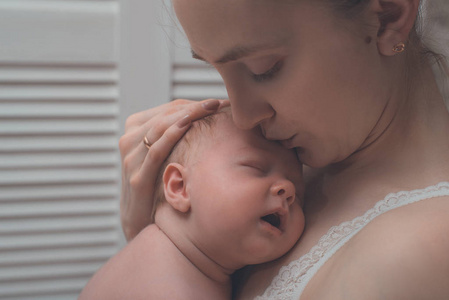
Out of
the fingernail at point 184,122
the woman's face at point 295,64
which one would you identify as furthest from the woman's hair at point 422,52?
the fingernail at point 184,122

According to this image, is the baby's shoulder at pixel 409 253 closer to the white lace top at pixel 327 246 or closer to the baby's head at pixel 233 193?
the white lace top at pixel 327 246

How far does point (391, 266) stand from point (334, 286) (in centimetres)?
9

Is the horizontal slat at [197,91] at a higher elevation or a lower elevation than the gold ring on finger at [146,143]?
lower

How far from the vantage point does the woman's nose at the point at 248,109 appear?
2.82 feet

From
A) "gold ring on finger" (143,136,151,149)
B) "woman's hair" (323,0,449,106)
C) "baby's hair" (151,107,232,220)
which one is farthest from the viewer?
"gold ring on finger" (143,136,151,149)

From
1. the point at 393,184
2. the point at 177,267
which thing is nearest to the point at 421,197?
the point at 393,184

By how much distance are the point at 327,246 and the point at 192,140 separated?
334 millimetres

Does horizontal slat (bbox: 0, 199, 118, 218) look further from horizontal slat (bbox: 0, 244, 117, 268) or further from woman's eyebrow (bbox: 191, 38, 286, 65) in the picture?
woman's eyebrow (bbox: 191, 38, 286, 65)

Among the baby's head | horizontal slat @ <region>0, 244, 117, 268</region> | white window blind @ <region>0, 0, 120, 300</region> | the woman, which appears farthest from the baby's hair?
horizontal slat @ <region>0, 244, 117, 268</region>

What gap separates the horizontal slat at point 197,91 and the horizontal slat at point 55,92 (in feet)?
0.81

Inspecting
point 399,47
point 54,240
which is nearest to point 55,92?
point 54,240

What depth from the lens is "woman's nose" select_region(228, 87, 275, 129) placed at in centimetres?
86

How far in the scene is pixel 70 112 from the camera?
188 centimetres

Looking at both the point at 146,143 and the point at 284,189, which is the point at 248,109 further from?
the point at 146,143
